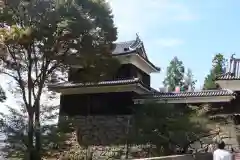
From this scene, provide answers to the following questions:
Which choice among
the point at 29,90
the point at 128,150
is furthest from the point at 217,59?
the point at 29,90

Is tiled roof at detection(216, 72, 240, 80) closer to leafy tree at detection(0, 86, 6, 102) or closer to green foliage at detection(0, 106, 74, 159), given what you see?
green foliage at detection(0, 106, 74, 159)

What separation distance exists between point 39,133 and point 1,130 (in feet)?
5.38

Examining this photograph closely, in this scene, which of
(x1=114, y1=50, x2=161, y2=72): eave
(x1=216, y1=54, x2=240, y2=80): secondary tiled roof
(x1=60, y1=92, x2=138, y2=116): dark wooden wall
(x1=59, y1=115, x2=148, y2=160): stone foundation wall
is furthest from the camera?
(x1=114, y1=50, x2=161, y2=72): eave

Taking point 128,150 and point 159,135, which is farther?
point 128,150

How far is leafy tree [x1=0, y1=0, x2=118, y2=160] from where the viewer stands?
15.0 meters

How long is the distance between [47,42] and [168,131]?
21.1 ft

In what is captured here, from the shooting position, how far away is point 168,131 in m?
15.7

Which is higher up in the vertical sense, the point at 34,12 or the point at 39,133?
the point at 34,12

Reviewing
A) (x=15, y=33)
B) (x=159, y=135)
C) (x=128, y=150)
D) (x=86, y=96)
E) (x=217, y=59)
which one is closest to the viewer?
(x=15, y=33)

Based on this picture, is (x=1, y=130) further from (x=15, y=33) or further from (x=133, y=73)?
(x=133, y=73)

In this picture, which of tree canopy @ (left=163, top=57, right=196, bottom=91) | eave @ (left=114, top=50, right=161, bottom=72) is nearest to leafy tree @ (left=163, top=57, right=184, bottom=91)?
tree canopy @ (left=163, top=57, right=196, bottom=91)

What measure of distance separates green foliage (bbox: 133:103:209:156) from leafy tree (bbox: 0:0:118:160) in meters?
3.44

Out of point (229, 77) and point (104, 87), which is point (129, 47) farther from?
point (229, 77)

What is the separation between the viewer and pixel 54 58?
15805 mm
